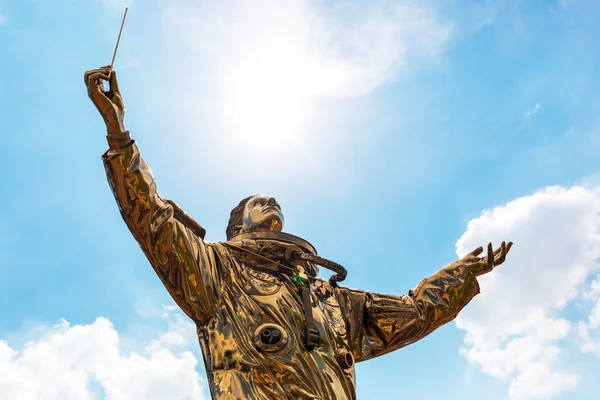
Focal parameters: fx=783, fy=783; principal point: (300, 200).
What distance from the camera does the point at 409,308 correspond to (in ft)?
24.9

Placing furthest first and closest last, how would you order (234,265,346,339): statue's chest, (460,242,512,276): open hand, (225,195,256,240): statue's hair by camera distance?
(460,242,512,276): open hand → (225,195,256,240): statue's hair → (234,265,346,339): statue's chest

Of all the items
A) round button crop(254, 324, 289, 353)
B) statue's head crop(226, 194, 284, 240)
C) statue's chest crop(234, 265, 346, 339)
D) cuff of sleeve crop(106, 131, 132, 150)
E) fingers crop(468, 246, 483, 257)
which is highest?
statue's head crop(226, 194, 284, 240)

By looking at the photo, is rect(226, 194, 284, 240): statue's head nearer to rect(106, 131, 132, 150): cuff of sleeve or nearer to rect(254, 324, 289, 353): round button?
rect(254, 324, 289, 353): round button

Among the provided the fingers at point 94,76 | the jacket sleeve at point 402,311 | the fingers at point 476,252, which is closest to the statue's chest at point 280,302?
the jacket sleeve at point 402,311

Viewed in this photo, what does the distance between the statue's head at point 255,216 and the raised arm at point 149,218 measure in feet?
3.56

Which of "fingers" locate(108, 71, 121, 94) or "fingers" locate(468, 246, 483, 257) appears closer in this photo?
"fingers" locate(108, 71, 121, 94)

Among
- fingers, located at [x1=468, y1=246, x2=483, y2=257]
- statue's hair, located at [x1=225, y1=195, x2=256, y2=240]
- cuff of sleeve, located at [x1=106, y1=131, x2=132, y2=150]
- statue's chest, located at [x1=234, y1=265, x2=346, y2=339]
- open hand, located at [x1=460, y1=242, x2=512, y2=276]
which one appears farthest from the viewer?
fingers, located at [x1=468, y1=246, x2=483, y2=257]

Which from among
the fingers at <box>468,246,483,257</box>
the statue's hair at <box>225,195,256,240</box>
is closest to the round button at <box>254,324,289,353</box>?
the statue's hair at <box>225,195,256,240</box>

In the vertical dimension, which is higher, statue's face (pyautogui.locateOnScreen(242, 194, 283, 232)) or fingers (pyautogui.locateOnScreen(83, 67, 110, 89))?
fingers (pyautogui.locateOnScreen(83, 67, 110, 89))

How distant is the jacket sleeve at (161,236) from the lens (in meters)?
5.97

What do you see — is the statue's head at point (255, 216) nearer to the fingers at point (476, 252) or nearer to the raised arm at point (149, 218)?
the raised arm at point (149, 218)

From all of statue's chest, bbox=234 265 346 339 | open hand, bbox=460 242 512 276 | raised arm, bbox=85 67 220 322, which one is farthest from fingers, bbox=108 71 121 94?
open hand, bbox=460 242 512 276

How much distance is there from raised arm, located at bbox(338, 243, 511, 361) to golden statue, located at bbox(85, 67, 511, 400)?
0.03 metres

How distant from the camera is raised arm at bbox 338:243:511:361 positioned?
7367 mm
